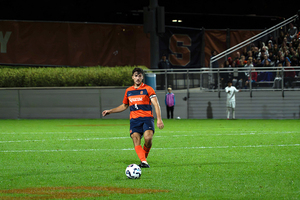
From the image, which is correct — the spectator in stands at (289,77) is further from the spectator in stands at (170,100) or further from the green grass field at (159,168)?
the green grass field at (159,168)

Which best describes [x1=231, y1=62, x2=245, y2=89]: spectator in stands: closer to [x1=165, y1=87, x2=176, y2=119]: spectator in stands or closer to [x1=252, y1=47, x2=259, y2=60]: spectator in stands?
[x1=252, y1=47, x2=259, y2=60]: spectator in stands

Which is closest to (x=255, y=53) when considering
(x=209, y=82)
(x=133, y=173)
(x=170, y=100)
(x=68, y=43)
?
(x=209, y=82)

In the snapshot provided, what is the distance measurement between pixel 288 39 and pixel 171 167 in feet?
68.7

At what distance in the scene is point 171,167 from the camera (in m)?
8.06

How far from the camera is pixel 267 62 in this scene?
76.1ft

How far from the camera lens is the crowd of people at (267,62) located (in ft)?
72.9

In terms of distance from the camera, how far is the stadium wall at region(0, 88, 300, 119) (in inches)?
896

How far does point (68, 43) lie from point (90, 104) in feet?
16.7

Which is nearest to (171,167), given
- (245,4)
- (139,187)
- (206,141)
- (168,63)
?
(139,187)

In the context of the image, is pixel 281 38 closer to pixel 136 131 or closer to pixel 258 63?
pixel 258 63

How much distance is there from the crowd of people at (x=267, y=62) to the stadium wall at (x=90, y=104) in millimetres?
898

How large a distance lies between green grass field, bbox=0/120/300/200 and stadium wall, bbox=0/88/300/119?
9.67m

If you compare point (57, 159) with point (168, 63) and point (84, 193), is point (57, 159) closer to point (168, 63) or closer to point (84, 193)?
point (84, 193)

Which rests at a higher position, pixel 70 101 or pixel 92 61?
pixel 92 61
